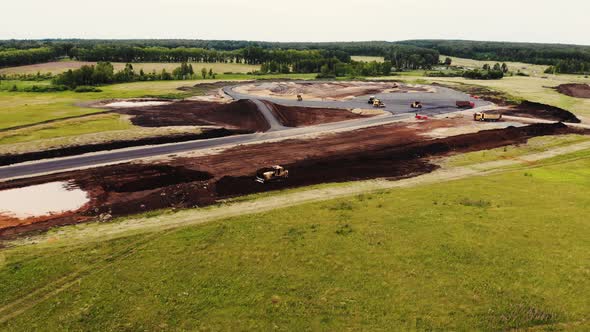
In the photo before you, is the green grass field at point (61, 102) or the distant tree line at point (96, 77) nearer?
the green grass field at point (61, 102)

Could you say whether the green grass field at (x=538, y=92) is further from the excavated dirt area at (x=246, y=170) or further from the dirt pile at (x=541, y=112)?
the excavated dirt area at (x=246, y=170)

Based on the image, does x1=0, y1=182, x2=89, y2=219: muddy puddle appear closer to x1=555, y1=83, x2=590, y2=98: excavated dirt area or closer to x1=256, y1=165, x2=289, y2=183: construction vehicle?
x1=256, y1=165, x2=289, y2=183: construction vehicle

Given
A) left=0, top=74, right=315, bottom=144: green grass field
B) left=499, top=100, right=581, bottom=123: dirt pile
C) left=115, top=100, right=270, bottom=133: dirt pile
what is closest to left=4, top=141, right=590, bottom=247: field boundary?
left=115, top=100, right=270, bottom=133: dirt pile

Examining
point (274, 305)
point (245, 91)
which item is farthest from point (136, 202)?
point (245, 91)

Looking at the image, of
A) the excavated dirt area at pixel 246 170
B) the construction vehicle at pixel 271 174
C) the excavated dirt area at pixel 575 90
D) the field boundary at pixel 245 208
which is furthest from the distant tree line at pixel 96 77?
the excavated dirt area at pixel 575 90

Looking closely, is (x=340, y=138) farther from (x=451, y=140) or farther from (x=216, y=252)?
(x=216, y=252)

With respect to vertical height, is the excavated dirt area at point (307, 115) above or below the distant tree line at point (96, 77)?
below
